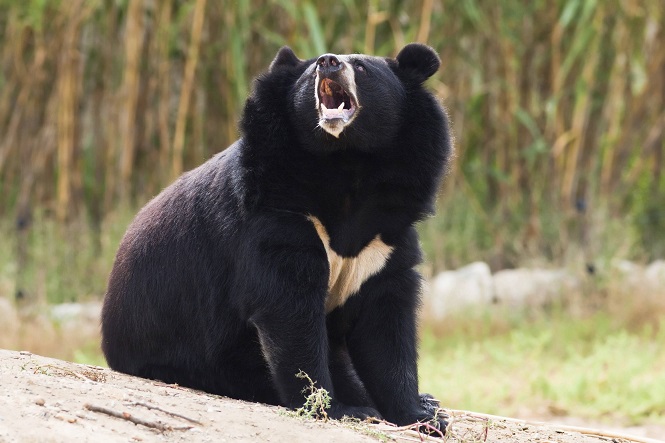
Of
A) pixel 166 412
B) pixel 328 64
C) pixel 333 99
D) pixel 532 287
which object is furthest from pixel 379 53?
pixel 166 412

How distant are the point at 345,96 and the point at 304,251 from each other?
0.61 meters

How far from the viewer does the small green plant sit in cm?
312

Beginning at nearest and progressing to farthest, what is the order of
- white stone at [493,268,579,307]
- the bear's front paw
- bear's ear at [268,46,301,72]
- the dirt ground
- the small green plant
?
the dirt ground → the small green plant → the bear's front paw → bear's ear at [268,46,301,72] → white stone at [493,268,579,307]

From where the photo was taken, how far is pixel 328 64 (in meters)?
3.39

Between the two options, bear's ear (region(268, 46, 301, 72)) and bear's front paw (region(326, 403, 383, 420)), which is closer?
bear's front paw (region(326, 403, 383, 420))

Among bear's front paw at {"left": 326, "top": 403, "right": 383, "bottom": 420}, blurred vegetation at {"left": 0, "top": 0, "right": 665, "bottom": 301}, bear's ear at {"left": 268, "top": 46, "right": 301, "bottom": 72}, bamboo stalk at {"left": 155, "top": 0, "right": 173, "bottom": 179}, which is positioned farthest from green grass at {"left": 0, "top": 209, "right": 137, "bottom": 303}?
bear's front paw at {"left": 326, "top": 403, "right": 383, "bottom": 420}

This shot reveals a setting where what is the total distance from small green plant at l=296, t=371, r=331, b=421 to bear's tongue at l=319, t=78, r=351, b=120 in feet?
2.75

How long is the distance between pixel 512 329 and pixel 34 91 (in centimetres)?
417

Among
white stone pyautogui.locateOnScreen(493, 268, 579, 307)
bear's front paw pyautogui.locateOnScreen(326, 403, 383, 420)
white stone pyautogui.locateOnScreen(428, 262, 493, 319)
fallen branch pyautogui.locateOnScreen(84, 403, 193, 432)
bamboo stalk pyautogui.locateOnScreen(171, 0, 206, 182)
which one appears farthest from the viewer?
white stone pyautogui.locateOnScreen(493, 268, 579, 307)

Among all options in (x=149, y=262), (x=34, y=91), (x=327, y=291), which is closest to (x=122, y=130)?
(x=34, y=91)

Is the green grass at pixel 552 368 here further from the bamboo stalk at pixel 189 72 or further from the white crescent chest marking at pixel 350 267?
the white crescent chest marking at pixel 350 267

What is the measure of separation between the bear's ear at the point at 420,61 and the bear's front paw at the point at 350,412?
46.4 inches

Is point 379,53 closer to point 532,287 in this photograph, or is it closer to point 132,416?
point 532,287

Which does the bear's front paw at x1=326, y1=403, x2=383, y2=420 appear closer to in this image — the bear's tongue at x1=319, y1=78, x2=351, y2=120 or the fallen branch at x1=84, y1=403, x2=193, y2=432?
the fallen branch at x1=84, y1=403, x2=193, y2=432
